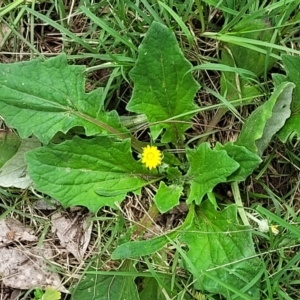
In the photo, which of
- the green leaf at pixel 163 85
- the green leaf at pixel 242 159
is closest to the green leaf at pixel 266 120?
the green leaf at pixel 242 159

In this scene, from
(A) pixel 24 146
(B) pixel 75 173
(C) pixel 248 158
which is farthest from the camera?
(A) pixel 24 146

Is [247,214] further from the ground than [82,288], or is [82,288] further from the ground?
[247,214]

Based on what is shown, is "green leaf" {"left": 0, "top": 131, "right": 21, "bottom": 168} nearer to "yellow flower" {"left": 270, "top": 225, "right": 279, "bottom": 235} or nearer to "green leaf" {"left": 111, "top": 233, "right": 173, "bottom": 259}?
"green leaf" {"left": 111, "top": 233, "right": 173, "bottom": 259}

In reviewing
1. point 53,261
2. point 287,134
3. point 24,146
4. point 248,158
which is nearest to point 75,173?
point 24,146

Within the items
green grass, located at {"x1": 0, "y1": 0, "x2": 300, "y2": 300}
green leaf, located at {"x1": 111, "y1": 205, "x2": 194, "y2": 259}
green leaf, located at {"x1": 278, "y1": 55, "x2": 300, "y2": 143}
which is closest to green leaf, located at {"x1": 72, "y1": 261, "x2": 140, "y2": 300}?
green grass, located at {"x1": 0, "y1": 0, "x2": 300, "y2": 300}

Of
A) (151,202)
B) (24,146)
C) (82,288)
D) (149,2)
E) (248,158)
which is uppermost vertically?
(149,2)

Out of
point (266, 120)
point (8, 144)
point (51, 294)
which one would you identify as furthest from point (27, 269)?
point (266, 120)

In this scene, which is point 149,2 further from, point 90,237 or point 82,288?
point 82,288

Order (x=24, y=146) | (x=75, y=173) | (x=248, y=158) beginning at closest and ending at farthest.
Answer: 1. (x=248, y=158)
2. (x=75, y=173)
3. (x=24, y=146)

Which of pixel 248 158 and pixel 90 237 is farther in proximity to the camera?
pixel 90 237
